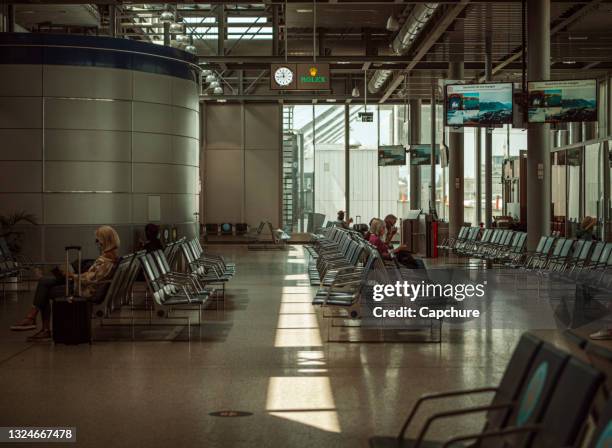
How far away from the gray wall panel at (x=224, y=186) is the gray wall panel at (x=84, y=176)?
60.4 ft

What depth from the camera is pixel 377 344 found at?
392 inches

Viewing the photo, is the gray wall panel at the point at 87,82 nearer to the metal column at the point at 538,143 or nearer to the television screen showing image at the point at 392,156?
the metal column at the point at 538,143

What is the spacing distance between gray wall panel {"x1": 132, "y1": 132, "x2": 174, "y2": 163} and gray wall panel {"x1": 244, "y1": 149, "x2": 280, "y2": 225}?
17.4 m

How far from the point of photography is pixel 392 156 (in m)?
31.3

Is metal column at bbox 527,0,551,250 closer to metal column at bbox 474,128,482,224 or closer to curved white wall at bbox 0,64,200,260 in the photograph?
curved white wall at bbox 0,64,200,260

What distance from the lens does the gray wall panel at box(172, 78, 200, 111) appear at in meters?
20.0

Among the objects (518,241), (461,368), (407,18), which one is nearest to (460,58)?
(407,18)

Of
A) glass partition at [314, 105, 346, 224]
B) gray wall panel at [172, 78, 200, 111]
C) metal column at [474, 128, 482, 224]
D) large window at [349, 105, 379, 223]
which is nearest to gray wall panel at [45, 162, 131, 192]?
gray wall panel at [172, 78, 200, 111]

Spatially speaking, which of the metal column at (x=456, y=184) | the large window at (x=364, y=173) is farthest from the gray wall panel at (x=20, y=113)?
the large window at (x=364, y=173)

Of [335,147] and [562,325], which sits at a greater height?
[335,147]

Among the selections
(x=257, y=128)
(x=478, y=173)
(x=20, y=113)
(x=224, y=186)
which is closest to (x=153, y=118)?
(x=20, y=113)

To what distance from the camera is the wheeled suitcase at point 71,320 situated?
9.72m

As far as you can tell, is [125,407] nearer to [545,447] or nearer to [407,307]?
[545,447]

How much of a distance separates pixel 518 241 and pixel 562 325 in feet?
26.5
